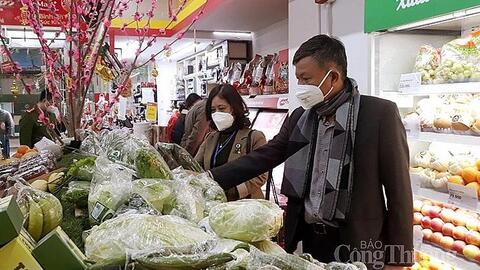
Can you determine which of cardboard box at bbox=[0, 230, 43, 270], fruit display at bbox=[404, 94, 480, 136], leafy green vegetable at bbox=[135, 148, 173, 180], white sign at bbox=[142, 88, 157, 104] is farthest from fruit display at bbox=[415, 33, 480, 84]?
white sign at bbox=[142, 88, 157, 104]

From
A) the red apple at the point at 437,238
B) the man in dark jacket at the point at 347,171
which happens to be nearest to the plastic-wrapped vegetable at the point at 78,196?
the man in dark jacket at the point at 347,171

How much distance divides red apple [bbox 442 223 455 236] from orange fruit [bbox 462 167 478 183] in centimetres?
32

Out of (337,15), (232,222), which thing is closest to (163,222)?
(232,222)

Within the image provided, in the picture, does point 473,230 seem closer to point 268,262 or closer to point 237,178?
point 237,178

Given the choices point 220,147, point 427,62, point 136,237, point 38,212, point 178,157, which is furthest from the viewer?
point 220,147

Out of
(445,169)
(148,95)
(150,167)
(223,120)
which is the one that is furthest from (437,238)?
(148,95)

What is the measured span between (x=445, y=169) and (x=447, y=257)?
47 centimetres

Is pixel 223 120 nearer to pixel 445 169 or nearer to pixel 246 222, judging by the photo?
pixel 445 169

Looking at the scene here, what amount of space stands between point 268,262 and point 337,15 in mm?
2706

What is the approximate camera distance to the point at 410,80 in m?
2.65

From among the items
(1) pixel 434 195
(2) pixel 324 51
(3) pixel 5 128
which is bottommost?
(1) pixel 434 195

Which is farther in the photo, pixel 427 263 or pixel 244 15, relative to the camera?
pixel 244 15

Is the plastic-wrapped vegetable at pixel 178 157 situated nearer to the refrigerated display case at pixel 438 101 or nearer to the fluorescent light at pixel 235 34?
the refrigerated display case at pixel 438 101

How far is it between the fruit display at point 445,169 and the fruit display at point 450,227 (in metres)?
0.21
